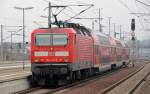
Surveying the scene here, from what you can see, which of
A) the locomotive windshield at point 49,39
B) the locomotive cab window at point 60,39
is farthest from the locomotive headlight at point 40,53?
the locomotive cab window at point 60,39

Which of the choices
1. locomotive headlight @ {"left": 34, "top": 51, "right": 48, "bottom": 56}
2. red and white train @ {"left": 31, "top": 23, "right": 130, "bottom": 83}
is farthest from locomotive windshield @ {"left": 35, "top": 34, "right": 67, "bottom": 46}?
locomotive headlight @ {"left": 34, "top": 51, "right": 48, "bottom": 56}

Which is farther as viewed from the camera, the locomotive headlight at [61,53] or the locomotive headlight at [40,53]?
the locomotive headlight at [40,53]

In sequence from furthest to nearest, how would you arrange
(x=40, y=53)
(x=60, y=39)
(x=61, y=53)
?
(x=60, y=39) → (x=40, y=53) → (x=61, y=53)

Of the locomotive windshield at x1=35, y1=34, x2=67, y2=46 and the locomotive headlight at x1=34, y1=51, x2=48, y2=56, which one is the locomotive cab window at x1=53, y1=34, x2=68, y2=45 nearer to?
the locomotive windshield at x1=35, y1=34, x2=67, y2=46

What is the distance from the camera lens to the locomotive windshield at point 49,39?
2491cm

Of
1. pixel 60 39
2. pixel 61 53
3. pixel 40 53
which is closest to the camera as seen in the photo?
pixel 61 53

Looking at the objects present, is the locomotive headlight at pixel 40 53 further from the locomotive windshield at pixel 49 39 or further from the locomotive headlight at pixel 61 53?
the locomotive headlight at pixel 61 53

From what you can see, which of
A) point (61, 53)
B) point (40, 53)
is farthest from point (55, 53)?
point (40, 53)

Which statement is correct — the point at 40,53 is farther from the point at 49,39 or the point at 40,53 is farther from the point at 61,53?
the point at 61,53

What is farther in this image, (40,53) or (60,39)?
(60,39)

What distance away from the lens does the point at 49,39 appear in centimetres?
2500

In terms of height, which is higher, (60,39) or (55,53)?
(60,39)

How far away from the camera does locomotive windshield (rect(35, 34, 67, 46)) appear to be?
24906 mm

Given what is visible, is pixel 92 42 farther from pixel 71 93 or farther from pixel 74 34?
pixel 71 93
